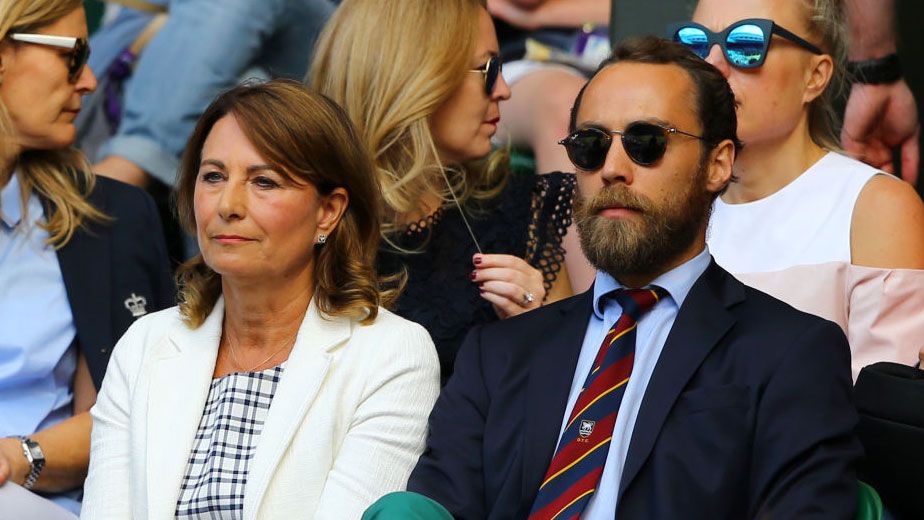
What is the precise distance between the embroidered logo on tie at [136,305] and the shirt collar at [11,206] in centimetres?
39

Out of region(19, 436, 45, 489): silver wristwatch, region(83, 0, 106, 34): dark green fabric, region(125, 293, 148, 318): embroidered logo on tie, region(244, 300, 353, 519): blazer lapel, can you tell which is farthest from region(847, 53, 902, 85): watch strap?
region(83, 0, 106, 34): dark green fabric

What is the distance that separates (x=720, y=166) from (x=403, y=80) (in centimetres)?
120

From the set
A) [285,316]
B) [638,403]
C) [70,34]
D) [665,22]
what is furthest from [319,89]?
[638,403]

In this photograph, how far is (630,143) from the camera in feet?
9.75

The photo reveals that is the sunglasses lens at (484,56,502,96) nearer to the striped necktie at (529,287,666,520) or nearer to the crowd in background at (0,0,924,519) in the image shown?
the crowd in background at (0,0,924,519)

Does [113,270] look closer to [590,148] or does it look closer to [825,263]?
[590,148]

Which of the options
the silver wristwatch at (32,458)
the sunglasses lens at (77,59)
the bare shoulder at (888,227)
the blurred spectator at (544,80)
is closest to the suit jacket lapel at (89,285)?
the silver wristwatch at (32,458)

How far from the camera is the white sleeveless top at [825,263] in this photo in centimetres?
351

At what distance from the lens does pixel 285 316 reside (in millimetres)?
3373

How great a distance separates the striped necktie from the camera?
9.21ft

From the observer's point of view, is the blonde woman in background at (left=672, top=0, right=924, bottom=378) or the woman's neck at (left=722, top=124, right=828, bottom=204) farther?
the woman's neck at (left=722, top=124, right=828, bottom=204)

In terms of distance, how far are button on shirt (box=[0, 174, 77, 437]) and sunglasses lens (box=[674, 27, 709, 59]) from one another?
6.30ft

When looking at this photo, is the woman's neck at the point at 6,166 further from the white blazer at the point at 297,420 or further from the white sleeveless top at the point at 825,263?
the white sleeveless top at the point at 825,263

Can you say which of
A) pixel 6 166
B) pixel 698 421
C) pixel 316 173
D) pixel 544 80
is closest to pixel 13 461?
pixel 6 166
